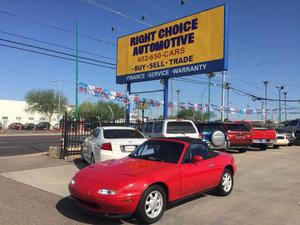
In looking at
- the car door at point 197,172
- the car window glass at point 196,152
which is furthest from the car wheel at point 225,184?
the car window glass at point 196,152

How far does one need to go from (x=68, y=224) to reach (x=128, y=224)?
1.00 meters

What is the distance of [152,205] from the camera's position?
607cm

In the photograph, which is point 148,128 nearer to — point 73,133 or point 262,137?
point 73,133

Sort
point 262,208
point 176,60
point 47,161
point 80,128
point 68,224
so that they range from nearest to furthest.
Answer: point 68,224
point 262,208
point 47,161
point 80,128
point 176,60

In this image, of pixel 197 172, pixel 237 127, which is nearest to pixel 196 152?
Result: pixel 197 172

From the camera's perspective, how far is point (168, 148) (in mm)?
7398

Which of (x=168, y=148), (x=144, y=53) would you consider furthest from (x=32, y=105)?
(x=168, y=148)

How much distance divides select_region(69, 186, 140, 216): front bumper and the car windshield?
153cm

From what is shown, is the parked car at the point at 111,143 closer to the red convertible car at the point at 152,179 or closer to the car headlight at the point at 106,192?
the red convertible car at the point at 152,179

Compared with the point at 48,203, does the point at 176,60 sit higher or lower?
higher

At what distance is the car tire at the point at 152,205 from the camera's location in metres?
5.87

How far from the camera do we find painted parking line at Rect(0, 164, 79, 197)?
8836mm

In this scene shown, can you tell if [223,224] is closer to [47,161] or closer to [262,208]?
[262,208]

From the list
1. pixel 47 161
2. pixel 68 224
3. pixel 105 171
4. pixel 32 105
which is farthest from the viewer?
pixel 32 105
